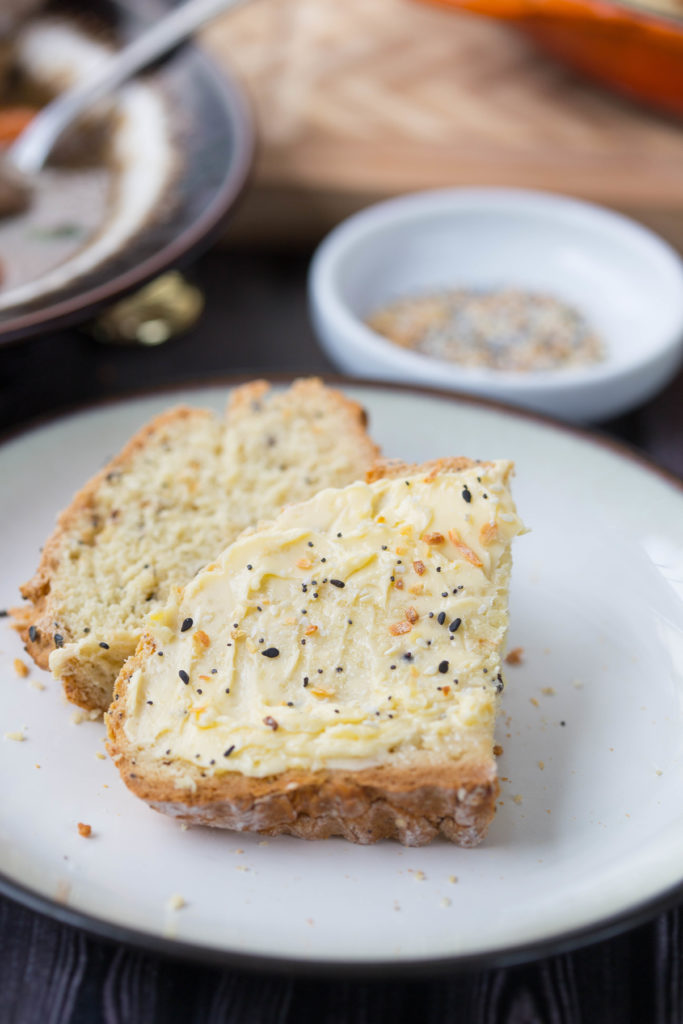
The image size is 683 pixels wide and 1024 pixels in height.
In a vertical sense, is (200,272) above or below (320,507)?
below

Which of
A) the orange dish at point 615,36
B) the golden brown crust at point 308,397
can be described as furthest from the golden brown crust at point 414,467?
the orange dish at point 615,36

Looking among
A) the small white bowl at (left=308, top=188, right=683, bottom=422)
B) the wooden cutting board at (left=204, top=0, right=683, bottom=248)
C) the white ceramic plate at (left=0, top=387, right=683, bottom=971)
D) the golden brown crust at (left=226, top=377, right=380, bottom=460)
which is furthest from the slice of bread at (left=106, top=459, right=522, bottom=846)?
the wooden cutting board at (left=204, top=0, right=683, bottom=248)

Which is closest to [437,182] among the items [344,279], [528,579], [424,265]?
[424,265]

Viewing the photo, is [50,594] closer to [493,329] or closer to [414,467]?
[414,467]

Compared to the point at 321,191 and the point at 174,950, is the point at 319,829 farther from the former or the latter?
the point at 321,191

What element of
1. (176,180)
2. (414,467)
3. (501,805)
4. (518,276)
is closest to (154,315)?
(176,180)

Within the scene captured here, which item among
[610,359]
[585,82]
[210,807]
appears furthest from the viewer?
[585,82]

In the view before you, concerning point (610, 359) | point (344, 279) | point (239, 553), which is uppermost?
point (239, 553)
